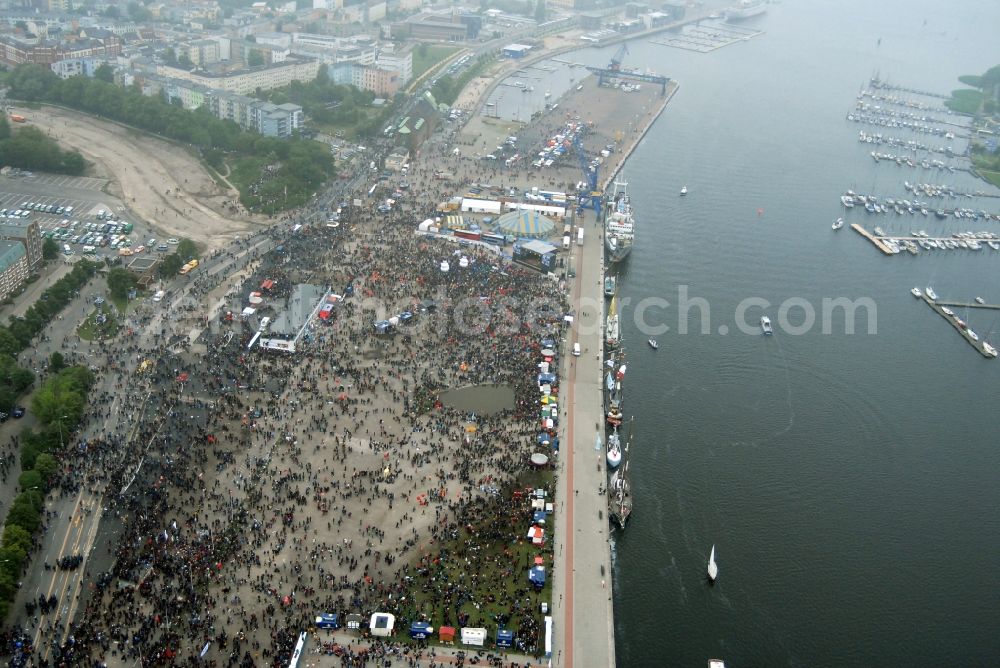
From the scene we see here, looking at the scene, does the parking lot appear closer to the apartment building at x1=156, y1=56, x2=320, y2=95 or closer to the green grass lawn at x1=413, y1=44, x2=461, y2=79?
the apartment building at x1=156, y1=56, x2=320, y2=95

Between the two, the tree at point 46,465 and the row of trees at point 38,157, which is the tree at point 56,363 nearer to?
the tree at point 46,465

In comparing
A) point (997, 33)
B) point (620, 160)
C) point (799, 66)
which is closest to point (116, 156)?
point (620, 160)

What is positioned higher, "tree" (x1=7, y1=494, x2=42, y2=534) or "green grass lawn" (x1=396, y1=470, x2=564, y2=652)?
"tree" (x1=7, y1=494, x2=42, y2=534)

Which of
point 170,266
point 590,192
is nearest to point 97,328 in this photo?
point 170,266

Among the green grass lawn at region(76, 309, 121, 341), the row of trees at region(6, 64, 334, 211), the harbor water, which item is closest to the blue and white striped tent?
the harbor water

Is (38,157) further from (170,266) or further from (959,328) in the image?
(959,328)

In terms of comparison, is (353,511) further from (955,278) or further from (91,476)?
(955,278)

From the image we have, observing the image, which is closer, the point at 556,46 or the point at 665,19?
the point at 556,46

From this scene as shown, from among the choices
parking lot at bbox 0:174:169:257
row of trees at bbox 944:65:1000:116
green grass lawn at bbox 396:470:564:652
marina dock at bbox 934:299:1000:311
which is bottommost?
parking lot at bbox 0:174:169:257
